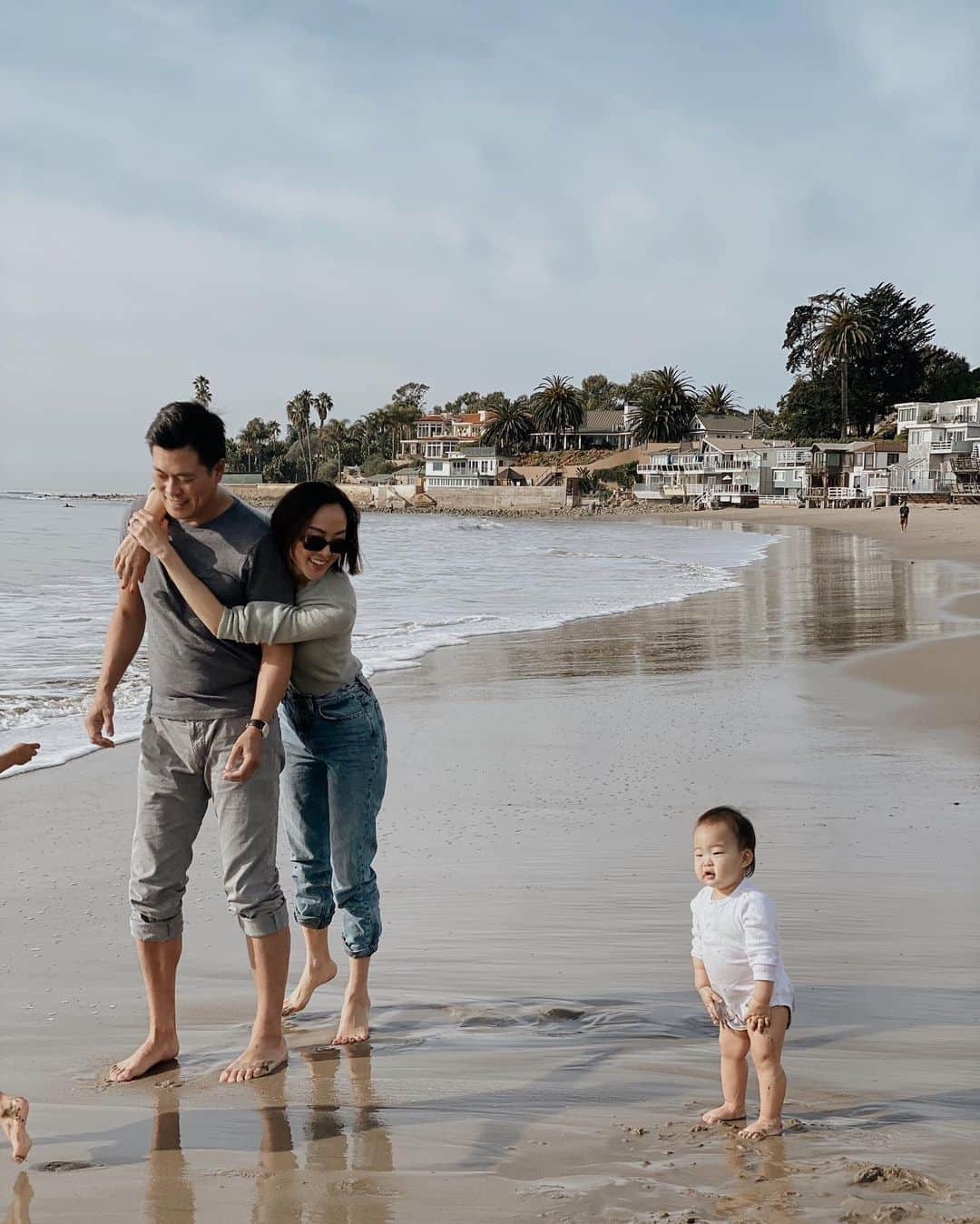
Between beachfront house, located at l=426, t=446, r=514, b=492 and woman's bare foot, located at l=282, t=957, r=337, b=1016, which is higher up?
beachfront house, located at l=426, t=446, r=514, b=492

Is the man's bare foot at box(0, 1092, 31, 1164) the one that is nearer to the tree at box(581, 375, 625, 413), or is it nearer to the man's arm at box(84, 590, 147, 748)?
the man's arm at box(84, 590, 147, 748)

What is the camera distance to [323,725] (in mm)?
3514

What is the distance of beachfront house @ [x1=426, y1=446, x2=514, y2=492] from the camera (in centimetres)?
12431

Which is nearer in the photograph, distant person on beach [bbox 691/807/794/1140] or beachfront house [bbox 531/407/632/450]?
distant person on beach [bbox 691/807/794/1140]

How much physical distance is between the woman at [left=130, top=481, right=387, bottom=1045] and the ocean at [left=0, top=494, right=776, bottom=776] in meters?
4.11

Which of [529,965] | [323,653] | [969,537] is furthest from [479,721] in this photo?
[969,537]

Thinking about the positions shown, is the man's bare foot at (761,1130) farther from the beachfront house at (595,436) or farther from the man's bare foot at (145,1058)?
the beachfront house at (595,436)

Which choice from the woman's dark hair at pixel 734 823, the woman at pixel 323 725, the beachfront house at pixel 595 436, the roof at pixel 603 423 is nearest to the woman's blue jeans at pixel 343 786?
the woman at pixel 323 725

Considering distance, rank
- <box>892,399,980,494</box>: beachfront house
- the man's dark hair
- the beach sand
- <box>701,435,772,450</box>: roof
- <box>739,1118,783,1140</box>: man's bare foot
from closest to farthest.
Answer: the beach sand < <box>739,1118,783,1140</box>: man's bare foot < the man's dark hair < <box>892,399,980,494</box>: beachfront house < <box>701,435,772,450</box>: roof

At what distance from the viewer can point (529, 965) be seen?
3.98 m

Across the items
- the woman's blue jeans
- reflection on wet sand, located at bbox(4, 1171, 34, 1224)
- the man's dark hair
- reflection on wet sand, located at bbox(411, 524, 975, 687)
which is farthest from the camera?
reflection on wet sand, located at bbox(411, 524, 975, 687)

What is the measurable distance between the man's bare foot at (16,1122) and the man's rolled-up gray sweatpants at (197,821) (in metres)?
0.72

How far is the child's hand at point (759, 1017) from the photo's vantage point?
275 cm

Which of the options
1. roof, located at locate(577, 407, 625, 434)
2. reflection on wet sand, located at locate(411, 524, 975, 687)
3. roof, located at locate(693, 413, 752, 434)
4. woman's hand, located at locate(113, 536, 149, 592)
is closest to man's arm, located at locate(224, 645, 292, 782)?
woman's hand, located at locate(113, 536, 149, 592)
